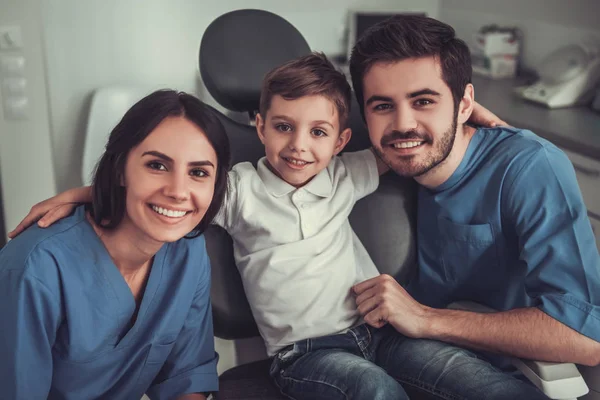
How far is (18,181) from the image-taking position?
248cm

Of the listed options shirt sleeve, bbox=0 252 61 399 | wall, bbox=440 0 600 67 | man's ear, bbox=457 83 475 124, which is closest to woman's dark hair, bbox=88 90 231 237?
shirt sleeve, bbox=0 252 61 399

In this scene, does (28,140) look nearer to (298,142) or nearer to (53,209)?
(53,209)

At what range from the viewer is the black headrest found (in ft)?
5.93

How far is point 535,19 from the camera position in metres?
2.74

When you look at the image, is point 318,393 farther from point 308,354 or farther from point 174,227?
point 174,227

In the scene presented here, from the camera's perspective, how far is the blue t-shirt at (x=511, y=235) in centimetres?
139

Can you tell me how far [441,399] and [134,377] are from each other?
2.09 feet

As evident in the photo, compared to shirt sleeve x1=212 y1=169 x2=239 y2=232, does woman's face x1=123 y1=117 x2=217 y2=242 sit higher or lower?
higher

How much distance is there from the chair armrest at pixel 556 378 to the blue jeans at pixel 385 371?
0.12 ft

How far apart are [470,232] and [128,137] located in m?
0.77

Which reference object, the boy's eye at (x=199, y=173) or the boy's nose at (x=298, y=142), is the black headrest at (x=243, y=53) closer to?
the boy's nose at (x=298, y=142)

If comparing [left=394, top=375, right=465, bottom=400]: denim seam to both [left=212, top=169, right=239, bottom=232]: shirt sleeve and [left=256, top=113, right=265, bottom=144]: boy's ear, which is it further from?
[left=256, top=113, right=265, bottom=144]: boy's ear

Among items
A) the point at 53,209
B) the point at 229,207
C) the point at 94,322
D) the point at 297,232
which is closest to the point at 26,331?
the point at 94,322

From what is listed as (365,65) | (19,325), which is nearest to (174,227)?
(19,325)
